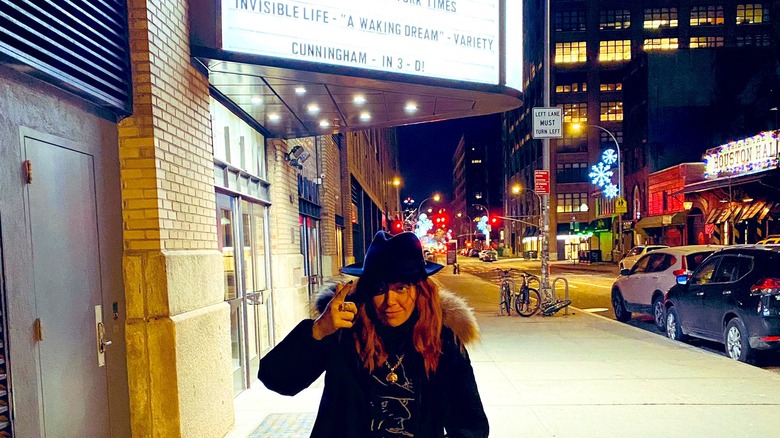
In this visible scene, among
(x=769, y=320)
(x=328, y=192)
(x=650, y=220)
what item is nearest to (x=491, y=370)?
(x=769, y=320)

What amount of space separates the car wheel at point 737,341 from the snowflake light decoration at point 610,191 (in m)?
41.3

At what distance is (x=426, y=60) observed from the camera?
5.96 m

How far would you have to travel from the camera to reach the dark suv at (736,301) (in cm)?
702

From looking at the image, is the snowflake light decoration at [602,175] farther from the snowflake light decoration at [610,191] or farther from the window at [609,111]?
the window at [609,111]

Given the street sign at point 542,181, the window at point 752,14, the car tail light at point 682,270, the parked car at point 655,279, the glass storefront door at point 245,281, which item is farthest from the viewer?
the window at point 752,14

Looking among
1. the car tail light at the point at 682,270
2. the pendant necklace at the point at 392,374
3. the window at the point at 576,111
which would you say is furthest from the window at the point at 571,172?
the pendant necklace at the point at 392,374

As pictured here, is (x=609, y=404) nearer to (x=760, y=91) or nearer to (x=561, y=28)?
(x=760, y=91)

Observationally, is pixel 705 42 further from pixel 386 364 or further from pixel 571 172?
pixel 386 364

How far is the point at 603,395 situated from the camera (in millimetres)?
5840

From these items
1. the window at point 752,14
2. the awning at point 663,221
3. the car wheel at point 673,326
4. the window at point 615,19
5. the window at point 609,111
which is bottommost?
the car wheel at point 673,326

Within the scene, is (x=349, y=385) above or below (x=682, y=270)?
above

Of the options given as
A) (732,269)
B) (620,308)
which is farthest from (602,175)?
(732,269)

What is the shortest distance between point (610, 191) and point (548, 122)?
124 feet

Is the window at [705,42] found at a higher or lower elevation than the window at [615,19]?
lower
